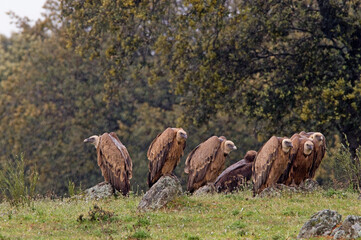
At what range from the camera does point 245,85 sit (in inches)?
845

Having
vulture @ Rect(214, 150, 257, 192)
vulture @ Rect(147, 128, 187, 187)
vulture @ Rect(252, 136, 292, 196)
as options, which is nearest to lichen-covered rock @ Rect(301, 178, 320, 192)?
vulture @ Rect(252, 136, 292, 196)

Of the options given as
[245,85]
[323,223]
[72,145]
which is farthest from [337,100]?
[72,145]

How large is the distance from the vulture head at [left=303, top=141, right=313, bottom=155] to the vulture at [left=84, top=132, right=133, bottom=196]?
4.49 meters

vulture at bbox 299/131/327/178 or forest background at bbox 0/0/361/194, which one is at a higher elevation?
forest background at bbox 0/0/361/194

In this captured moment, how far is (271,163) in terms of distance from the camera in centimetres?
1472

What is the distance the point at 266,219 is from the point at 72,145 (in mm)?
23432

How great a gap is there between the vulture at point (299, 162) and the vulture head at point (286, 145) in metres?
0.43

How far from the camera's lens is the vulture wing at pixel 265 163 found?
14672 millimetres

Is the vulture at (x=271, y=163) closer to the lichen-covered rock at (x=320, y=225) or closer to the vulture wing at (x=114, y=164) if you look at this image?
the vulture wing at (x=114, y=164)

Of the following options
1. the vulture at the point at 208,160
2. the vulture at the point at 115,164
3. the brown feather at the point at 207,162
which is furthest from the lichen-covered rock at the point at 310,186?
the vulture at the point at 115,164

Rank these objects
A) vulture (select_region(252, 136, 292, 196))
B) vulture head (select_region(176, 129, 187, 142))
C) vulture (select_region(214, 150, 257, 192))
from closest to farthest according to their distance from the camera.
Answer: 1. vulture head (select_region(176, 129, 187, 142))
2. vulture (select_region(252, 136, 292, 196))
3. vulture (select_region(214, 150, 257, 192))

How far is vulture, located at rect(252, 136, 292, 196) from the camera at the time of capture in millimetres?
14672

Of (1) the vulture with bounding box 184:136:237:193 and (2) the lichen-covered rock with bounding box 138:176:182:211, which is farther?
(1) the vulture with bounding box 184:136:237:193

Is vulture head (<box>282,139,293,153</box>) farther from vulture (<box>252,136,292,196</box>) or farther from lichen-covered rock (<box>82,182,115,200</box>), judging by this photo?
lichen-covered rock (<box>82,182,115,200</box>)
